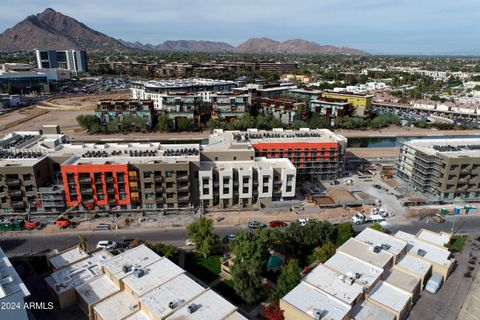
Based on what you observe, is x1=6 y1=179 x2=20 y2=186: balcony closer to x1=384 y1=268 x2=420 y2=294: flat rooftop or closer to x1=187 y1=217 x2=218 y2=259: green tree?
x1=187 y1=217 x2=218 y2=259: green tree

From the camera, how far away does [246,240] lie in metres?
40.8

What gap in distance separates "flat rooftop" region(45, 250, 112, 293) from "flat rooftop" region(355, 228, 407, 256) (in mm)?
33081

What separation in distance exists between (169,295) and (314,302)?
14.2 meters

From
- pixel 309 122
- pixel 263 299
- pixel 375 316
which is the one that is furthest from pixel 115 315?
pixel 309 122

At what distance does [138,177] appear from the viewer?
55.6m

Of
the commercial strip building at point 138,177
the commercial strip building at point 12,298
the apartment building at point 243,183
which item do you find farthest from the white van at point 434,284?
the commercial strip building at point 12,298

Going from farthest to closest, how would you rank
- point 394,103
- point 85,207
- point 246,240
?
point 394,103, point 85,207, point 246,240

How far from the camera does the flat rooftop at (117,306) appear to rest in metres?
31.6

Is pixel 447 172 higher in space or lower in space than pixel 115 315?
higher

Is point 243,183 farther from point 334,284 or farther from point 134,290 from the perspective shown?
point 134,290

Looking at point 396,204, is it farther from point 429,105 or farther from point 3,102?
point 3,102

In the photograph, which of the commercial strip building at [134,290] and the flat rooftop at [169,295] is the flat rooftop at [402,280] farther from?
the flat rooftop at [169,295]

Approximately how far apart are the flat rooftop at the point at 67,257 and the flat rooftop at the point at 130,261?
18.8 feet

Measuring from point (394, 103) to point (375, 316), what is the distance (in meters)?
162
